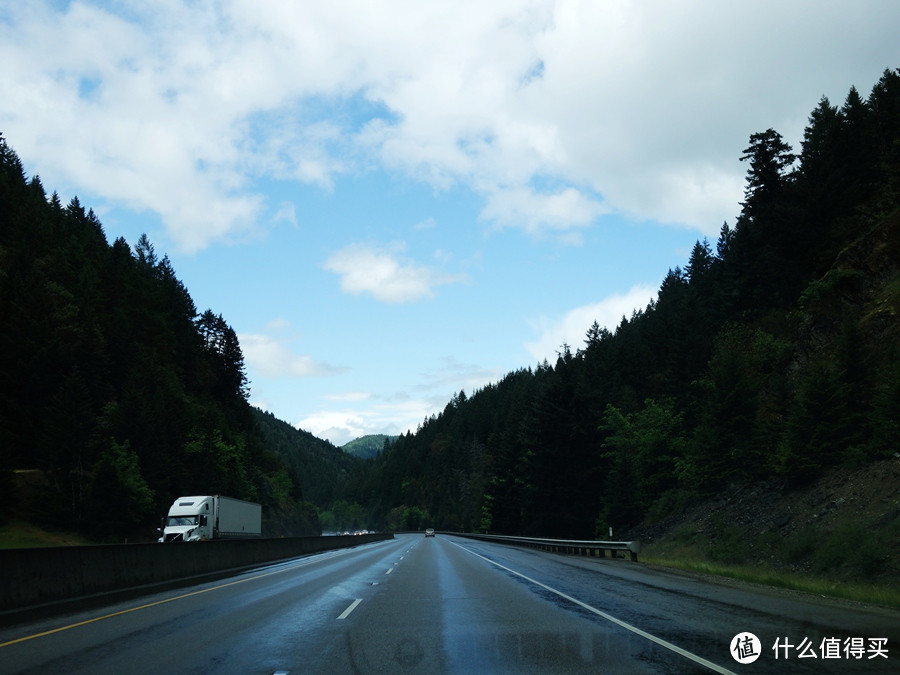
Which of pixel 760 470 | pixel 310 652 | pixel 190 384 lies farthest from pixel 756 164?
pixel 190 384

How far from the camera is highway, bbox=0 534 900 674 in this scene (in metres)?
7.77

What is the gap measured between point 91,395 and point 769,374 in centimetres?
6184

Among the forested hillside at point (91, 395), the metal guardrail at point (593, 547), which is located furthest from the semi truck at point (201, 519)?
the metal guardrail at point (593, 547)

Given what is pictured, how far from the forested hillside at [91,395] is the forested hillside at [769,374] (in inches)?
1466

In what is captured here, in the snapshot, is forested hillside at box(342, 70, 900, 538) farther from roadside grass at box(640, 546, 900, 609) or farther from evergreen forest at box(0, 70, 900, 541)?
roadside grass at box(640, 546, 900, 609)

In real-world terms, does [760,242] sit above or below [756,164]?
below

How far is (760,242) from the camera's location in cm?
6372

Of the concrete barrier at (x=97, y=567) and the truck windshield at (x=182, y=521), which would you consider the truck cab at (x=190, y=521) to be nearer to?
the truck windshield at (x=182, y=521)

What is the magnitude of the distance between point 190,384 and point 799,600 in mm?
101800

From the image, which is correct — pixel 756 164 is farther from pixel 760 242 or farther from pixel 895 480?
pixel 895 480

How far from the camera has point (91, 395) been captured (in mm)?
71250

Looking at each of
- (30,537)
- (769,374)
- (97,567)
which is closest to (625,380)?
(769,374)

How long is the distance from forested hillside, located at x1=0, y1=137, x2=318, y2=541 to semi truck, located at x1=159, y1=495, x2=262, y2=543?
60.8 ft

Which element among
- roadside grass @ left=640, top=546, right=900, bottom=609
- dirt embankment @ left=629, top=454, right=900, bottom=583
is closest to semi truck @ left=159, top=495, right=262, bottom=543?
dirt embankment @ left=629, top=454, right=900, bottom=583
